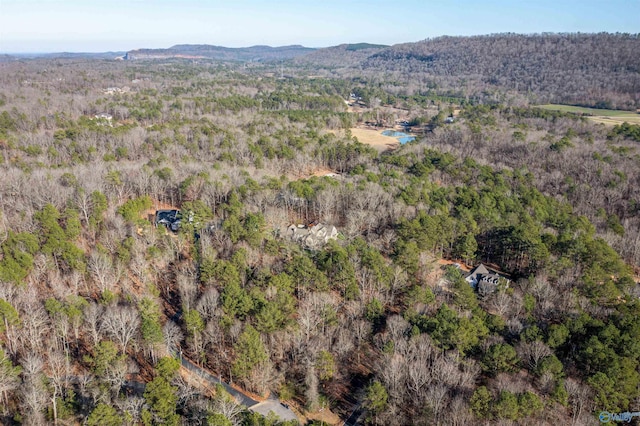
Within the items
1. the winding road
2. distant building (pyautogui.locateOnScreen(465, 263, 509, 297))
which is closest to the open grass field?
distant building (pyautogui.locateOnScreen(465, 263, 509, 297))

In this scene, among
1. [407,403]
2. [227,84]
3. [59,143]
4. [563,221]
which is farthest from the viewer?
[227,84]

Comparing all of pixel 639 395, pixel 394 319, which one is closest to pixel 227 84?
pixel 394 319

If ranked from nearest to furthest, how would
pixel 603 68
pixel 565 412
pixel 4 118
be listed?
pixel 565 412
pixel 4 118
pixel 603 68

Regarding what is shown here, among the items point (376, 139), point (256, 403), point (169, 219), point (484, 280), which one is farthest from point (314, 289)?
point (376, 139)

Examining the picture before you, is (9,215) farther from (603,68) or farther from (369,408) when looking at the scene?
(603,68)

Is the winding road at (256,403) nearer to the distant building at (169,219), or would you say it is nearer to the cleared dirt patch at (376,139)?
the distant building at (169,219)

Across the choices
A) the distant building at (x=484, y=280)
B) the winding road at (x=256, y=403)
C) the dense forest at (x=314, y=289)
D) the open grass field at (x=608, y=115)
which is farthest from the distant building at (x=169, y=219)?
the open grass field at (x=608, y=115)

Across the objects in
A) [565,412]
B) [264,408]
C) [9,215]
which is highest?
[9,215]

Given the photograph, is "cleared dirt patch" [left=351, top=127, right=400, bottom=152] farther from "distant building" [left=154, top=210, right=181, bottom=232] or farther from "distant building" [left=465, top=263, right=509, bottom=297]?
"distant building" [left=465, top=263, right=509, bottom=297]
